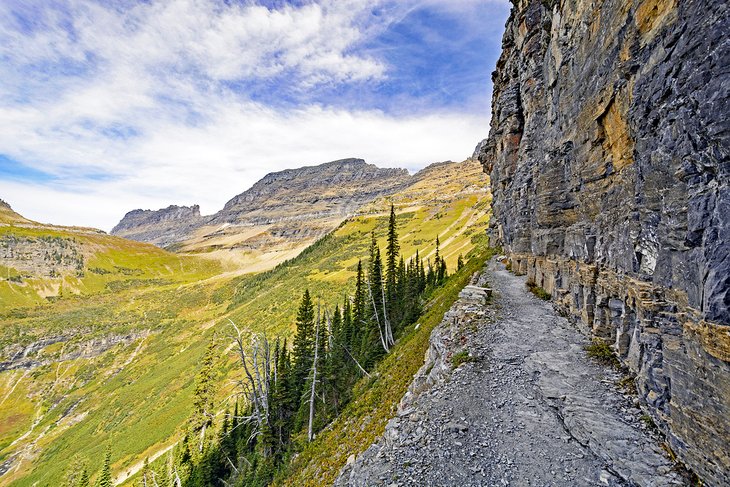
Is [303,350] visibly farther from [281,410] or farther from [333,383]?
[281,410]

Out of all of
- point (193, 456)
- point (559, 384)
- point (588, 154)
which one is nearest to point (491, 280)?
point (588, 154)

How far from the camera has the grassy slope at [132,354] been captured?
54750mm

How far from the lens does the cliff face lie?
6047 mm

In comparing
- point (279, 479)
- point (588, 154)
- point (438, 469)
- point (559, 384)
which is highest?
point (588, 154)

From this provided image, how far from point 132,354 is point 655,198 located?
405ft

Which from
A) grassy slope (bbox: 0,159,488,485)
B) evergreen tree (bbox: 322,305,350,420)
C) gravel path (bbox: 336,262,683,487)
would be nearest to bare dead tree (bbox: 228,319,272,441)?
evergreen tree (bbox: 322,305,350,420)

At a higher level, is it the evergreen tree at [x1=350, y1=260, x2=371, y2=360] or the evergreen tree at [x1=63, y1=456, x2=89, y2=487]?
the evergreen tree at [x1=350, y1=260, x2=371, y2=360]

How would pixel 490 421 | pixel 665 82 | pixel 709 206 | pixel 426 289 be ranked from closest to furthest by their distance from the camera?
pixel 709 206 < pixel 665 82 < pixel 490 421 < pixel 426 289

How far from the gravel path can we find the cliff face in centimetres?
97

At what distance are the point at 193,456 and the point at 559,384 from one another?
41667 millimetres

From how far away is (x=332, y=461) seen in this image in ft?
51.4

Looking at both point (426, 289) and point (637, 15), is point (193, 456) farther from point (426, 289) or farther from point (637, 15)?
point (637, 15)

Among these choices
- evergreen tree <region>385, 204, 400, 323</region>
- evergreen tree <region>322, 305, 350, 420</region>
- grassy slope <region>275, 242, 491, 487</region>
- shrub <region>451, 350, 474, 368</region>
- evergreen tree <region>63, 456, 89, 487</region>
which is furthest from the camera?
evergreen tree <region>63, 456, 89, 487</region>

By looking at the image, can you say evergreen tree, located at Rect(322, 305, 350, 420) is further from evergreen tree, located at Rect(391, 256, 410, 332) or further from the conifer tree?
evergreen tree, located at Rect(391, 256, 410, 332)
